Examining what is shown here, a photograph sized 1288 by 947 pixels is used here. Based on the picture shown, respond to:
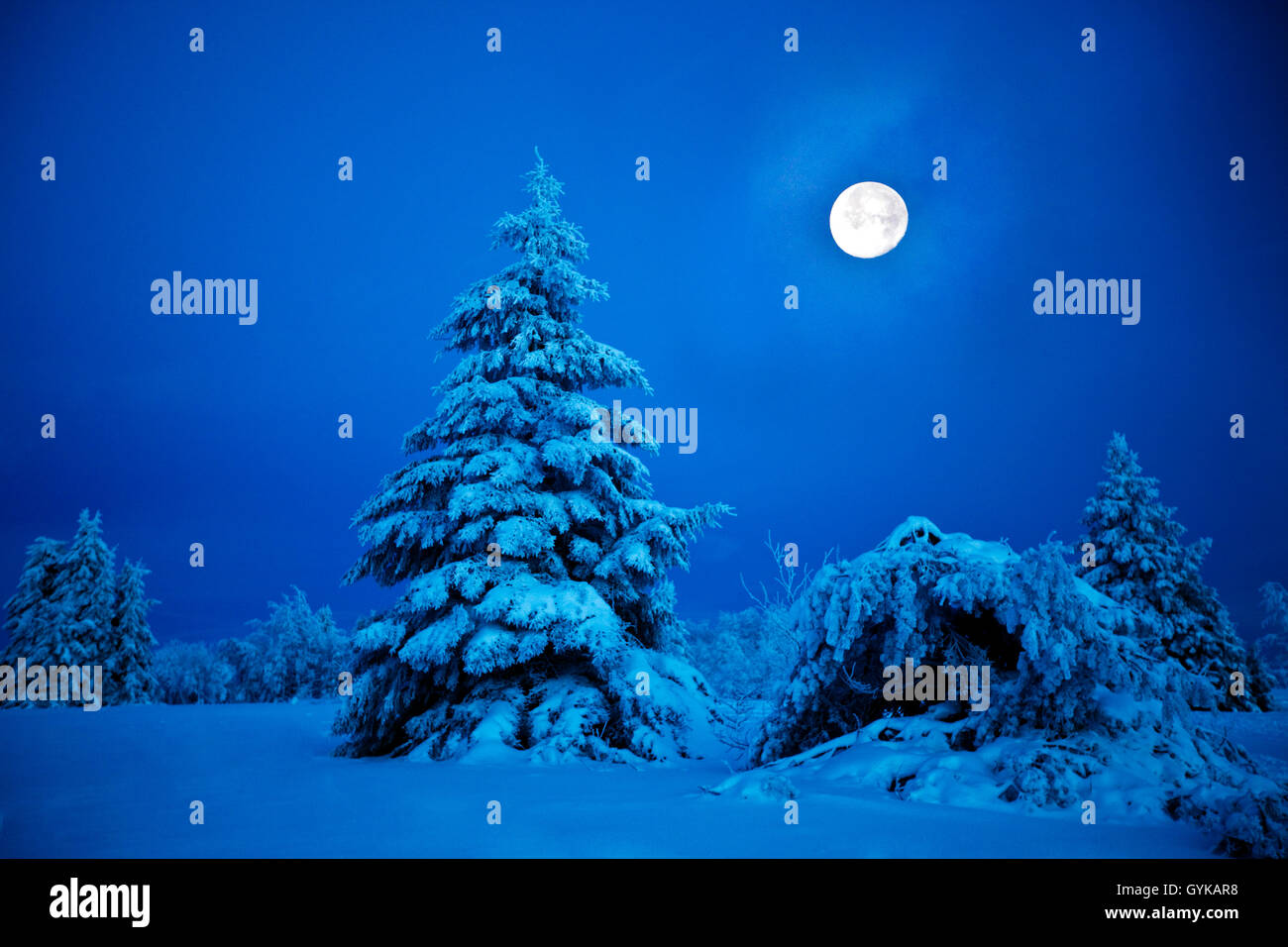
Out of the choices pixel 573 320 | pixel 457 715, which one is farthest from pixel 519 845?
pixel 573 320

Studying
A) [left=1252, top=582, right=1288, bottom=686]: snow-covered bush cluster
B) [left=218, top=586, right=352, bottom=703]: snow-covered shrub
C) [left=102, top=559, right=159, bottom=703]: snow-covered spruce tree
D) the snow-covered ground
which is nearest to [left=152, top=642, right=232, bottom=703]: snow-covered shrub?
[left=218, top=586, right=352, bottom=703]: snow-covered shrub

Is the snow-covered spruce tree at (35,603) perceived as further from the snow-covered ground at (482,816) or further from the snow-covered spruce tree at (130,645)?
the snow-covered ground at (482,816)

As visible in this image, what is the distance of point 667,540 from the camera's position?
12414 mm

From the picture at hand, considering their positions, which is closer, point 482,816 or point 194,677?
point 482,816

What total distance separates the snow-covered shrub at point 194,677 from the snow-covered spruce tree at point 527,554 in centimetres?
4205

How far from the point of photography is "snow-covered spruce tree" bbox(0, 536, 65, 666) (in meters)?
29.2

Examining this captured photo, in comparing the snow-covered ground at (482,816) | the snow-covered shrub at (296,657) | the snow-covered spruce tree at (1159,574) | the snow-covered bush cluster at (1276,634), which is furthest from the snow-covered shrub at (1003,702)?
the snow-covered shrub at (296,657)

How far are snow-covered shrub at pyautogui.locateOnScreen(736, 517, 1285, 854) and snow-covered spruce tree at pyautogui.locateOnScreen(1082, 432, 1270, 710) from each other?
52.4ft

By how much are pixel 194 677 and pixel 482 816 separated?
52.5 meters

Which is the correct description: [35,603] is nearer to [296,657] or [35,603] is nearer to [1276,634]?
[296,657]

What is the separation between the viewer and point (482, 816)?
6.29 metres

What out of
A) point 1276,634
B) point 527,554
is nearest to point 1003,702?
point 527,554

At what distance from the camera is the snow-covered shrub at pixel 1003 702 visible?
20.2 ft
